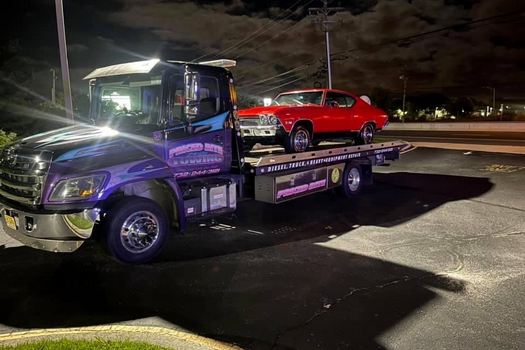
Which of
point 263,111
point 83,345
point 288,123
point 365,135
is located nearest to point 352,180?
point 365,135

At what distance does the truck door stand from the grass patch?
3.19m

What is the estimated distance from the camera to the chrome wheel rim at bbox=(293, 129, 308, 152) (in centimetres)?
918

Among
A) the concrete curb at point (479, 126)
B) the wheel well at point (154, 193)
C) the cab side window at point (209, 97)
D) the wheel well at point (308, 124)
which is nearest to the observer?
the wheel well at point (154, 193)

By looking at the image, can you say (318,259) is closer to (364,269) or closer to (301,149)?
(364,269)

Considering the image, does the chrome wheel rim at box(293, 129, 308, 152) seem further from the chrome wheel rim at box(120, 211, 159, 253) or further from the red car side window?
the chrome wheel rim at box(120, 211, 159, 253)

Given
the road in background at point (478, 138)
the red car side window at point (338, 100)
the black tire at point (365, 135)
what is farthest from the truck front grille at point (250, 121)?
the road in background at point (478, 138)

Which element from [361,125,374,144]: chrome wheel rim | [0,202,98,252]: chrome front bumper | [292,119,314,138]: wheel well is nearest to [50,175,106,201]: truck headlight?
[0,202,98,252]: chrome front bumper

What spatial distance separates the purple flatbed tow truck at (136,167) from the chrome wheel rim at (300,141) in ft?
3.60

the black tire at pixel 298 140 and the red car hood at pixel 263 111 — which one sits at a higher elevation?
the red car hood at pixel 263 111

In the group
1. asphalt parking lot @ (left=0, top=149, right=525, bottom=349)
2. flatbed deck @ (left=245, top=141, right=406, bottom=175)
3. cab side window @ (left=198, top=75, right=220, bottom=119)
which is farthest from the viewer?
flatbed deck @ (left=245, top=141, right=406, bottom=175)

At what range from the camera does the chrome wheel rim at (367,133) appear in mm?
11297

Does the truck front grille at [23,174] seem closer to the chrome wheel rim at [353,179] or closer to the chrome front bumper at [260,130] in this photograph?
the chrome front bumper at [260,130]

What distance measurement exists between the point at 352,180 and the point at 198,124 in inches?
205

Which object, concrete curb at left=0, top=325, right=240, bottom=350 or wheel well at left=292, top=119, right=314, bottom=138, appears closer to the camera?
concrete curb at left=0, top=325, right=240, bottom=350
